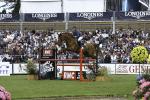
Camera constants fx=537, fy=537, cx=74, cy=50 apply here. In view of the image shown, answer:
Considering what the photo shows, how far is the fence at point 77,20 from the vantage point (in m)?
50.2

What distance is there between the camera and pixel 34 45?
4784cm

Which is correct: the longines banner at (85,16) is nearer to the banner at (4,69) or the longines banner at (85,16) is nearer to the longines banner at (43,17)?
Answer: the longines banner at (43,17)

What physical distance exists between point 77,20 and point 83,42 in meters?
7.39

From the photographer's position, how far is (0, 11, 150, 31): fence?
5016 cm

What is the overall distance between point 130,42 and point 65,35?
16631 millimetres

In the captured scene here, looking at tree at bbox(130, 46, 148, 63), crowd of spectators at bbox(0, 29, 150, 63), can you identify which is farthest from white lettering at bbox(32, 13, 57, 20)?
tree at bbox(130, 46, 148, 63)

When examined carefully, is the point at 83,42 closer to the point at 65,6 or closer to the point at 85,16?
the point at 85,16

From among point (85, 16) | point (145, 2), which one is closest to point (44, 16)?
point (85, 16)

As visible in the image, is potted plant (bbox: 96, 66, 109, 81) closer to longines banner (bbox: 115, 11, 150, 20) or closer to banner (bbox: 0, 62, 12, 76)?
banner (bbox: 0, 62, 12, 76)

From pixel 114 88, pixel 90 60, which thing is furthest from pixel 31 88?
pixel 90 60

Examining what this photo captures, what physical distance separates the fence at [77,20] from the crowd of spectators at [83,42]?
112cm

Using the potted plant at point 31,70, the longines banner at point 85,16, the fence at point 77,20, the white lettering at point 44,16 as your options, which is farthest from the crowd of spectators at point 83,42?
the potted plant at point 31,70

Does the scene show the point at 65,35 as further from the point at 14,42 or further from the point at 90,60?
the point at 14,42

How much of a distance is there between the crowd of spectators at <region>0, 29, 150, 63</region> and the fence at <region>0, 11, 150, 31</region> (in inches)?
43.9
